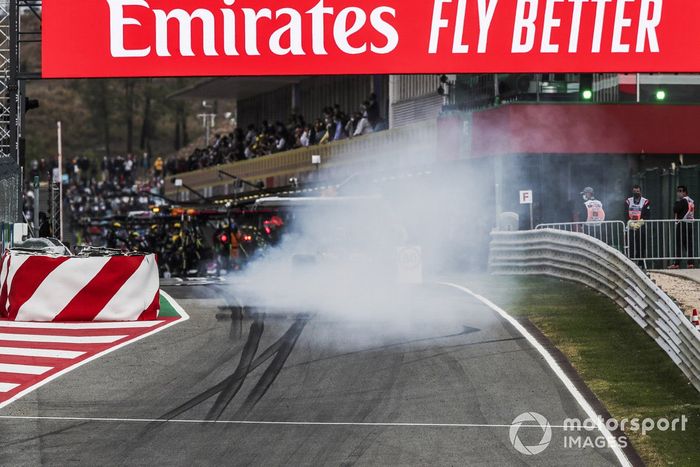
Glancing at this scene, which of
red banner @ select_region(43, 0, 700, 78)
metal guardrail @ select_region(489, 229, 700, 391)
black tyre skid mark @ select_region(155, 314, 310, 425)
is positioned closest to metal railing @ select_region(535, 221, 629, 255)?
metal guardrail @ select_region(489, 229, 700, 391)

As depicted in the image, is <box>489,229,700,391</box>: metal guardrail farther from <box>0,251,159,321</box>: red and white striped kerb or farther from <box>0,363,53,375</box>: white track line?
<box>0,363,53,375</box>: white track line

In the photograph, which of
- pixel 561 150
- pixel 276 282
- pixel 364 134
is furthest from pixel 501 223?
pixel 364 134

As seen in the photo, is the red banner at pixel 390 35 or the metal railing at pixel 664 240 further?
the metal railing at pixel 664 240

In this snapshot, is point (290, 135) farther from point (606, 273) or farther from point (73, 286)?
point (73, 286)

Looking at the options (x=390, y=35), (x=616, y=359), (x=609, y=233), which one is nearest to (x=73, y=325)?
(x=616, y=359)

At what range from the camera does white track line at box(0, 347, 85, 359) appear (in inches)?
668

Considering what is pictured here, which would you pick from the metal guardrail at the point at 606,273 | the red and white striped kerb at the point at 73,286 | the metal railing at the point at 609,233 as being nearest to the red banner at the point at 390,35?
the metal railing at the point at 609,233

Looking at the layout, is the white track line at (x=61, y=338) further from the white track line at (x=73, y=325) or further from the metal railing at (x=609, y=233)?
the metal railing at (x=609, y=233)

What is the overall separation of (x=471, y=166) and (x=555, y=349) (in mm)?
19576

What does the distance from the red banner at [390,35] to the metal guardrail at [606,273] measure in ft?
11.7

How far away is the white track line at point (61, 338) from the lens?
59.6ft

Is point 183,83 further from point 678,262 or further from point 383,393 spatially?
point 383,393

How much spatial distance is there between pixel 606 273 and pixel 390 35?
6055 mm

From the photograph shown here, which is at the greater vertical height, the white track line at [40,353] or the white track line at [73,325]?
the white track line at [73,325]
